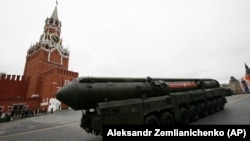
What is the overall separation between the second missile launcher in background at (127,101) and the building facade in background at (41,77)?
34024 millimetres

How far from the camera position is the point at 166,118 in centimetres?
838

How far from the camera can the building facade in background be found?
119 ft

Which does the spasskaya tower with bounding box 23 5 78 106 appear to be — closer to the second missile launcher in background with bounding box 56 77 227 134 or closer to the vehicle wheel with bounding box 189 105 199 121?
the second missile launcher in background with bounding box 56 77 227 134

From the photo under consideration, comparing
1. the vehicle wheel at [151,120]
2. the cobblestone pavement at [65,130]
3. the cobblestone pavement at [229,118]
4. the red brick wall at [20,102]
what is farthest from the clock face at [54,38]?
the cobblestone pavement at [229,118]

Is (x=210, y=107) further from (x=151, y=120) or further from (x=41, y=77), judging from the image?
(x=41, y=77)

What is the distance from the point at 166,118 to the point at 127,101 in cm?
290

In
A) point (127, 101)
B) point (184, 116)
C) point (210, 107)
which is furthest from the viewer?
point (210, 107)

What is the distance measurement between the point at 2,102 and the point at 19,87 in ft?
37.3

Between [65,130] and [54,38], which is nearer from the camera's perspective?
[65,130]

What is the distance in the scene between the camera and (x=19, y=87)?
4300 centimetres

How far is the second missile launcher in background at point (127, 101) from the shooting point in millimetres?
6406

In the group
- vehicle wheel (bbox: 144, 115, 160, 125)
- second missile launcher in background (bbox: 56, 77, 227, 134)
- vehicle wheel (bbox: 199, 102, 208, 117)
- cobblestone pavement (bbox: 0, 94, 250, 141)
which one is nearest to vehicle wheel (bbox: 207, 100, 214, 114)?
cobblestone pavement (bbox: 0, 94, 250, 141)

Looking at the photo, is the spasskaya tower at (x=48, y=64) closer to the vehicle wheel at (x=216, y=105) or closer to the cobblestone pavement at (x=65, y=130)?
the cobblestone pavement at (x=65, y=130)

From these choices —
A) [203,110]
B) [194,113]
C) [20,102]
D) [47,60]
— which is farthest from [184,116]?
[47,60]
